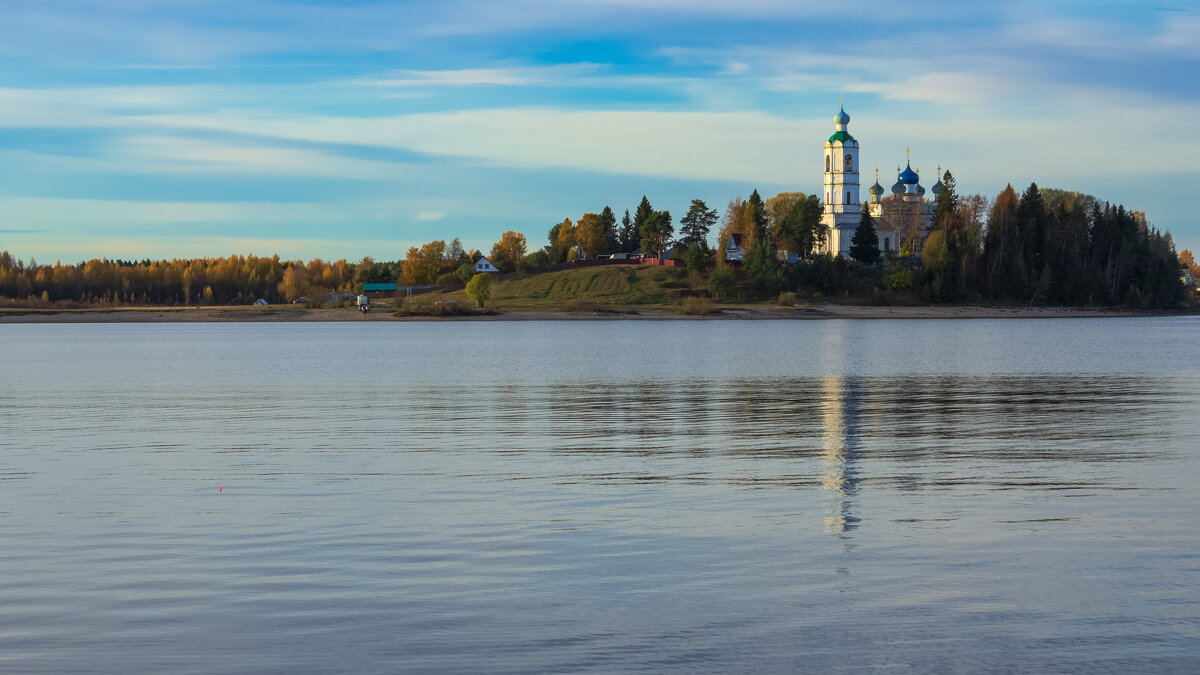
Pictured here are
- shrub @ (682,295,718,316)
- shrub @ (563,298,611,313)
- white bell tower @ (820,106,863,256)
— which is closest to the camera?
shrub @ (682,295,718,316)

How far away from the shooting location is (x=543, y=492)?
18391 millimetres

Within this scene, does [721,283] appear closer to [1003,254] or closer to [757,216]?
[757,216]

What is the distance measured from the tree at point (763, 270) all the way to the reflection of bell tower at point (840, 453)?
11982 cm

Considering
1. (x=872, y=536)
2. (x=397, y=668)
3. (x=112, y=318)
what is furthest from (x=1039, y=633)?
(x=112, y=318)

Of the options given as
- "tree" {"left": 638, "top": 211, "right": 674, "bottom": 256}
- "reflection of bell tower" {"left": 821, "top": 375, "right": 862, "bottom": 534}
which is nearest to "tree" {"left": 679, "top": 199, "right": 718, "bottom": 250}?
"tree" {"left": 638, "top": 211, "right": 674, "bottom": 256}

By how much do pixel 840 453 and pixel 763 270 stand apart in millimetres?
138796

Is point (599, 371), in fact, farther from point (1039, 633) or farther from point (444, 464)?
point (1039, 633)

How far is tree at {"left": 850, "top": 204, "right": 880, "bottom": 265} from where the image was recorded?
167 metres

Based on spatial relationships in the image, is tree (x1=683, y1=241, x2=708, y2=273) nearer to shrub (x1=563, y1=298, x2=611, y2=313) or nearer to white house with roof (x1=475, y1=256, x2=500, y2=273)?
shrub (x1=563, y1=298, x2=611, y2=313)

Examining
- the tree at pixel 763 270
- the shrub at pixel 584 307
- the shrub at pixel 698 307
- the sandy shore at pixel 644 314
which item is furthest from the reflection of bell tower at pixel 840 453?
the shrub at pixel 584 307

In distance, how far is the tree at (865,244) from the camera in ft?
549

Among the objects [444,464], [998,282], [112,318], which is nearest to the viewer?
[444,464]

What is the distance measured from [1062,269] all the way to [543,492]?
528 ft

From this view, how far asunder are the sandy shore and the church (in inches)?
996
